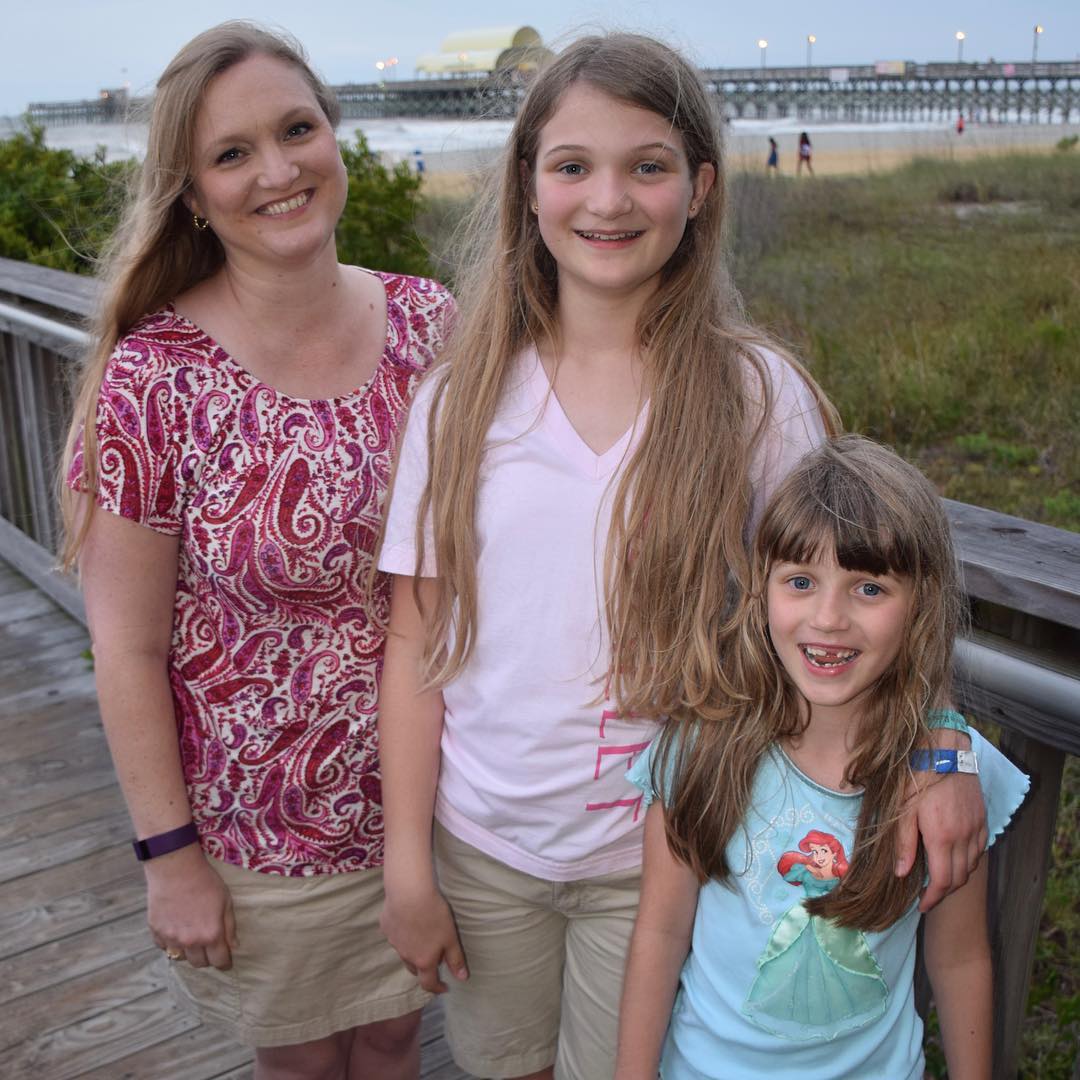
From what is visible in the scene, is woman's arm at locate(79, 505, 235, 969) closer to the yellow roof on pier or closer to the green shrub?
the green shrub

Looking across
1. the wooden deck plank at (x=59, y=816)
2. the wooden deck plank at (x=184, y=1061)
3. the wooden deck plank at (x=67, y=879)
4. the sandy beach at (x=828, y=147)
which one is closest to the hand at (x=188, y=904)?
the wooden deck plank at (x=184, y=1061)

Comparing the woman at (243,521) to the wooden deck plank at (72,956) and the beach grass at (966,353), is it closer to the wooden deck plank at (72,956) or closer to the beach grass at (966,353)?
the beach grass at (966,353)

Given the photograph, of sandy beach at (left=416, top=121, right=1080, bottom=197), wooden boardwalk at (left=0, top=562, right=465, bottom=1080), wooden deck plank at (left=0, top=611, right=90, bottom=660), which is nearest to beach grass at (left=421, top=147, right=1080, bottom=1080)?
wooden boardwalk at (left=0, top=562, right=465, bottom=1080)

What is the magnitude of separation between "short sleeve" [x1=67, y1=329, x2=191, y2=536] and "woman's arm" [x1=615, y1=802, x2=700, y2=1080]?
0.79m

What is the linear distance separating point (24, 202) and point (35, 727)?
338cm

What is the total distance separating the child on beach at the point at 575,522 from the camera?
1.59m

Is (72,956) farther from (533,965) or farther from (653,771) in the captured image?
(653,771)

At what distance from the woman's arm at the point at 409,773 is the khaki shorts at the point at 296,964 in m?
0.14

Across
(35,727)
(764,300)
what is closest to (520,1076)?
(35,727)

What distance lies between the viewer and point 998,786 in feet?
5.03

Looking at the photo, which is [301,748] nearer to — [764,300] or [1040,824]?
[1040,824]

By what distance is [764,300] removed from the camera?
9.34 meters

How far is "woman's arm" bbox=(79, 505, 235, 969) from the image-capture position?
1.70m

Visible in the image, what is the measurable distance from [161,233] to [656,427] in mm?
757
